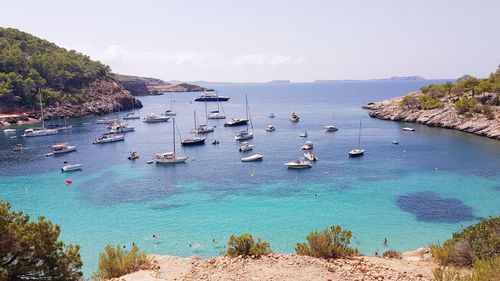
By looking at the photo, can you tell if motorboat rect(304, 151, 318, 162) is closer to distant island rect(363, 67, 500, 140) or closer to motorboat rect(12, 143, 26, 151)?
distant island rect(363, 67, 500, 140)

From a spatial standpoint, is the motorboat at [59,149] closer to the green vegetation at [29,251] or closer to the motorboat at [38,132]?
the motorboat at [38,132]

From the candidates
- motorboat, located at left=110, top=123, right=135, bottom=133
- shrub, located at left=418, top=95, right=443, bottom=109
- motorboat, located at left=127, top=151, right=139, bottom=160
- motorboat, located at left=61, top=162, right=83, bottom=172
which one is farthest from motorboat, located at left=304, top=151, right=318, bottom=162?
shrub, located at left=418, top=95, right=443, bottom=109

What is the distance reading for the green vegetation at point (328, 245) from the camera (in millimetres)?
19856

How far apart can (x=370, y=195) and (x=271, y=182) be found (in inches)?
496

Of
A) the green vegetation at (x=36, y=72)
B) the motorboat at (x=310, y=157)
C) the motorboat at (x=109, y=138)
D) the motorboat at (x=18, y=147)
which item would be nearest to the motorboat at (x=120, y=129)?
the motorboat at (x=109, y=138)

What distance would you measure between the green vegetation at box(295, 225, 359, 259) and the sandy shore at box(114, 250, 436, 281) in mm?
780

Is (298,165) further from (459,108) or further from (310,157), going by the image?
(459,108)

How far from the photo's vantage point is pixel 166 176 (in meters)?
55.9

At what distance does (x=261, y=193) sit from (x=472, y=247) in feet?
97.2

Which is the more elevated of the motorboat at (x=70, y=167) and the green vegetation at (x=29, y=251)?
the green vegetation at (x=29, y=251)

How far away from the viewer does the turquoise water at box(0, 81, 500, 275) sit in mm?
34469

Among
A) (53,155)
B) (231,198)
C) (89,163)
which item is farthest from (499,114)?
(53,155)

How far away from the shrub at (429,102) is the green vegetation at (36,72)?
346 ft

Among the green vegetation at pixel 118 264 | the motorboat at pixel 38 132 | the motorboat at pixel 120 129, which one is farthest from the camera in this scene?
the motorboat at pixel 120 129
